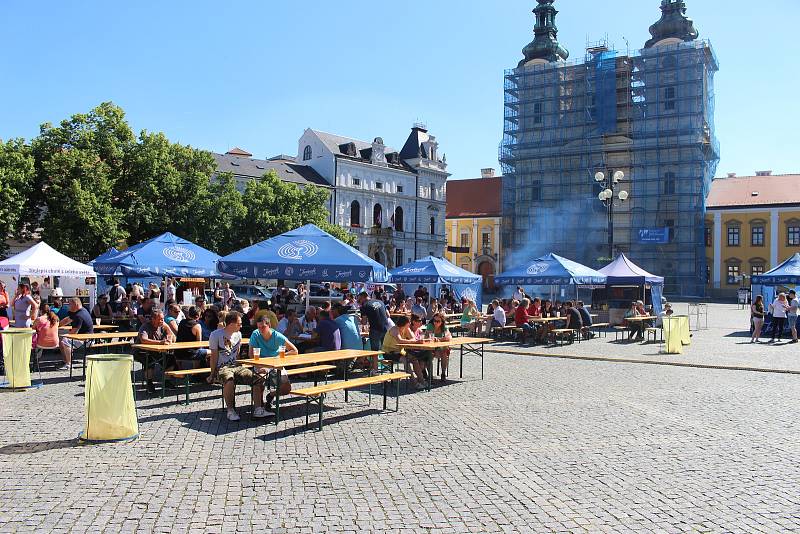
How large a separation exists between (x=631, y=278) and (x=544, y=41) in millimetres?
50708

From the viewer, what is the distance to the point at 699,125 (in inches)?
2383

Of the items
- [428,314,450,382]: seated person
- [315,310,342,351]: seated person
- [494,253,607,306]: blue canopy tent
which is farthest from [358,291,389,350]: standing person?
[494,253,607,306]: blue canopy tent

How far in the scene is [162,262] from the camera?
19828 millimetres

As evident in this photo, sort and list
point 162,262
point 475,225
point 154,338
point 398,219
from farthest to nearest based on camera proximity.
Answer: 1. point 475,225
2. point 398,219
3. point 162,262
4. point 154,338

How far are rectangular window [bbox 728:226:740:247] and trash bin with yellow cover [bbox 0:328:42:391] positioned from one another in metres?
66.3

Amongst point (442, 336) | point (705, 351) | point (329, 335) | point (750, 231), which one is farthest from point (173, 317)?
point (750, 231)

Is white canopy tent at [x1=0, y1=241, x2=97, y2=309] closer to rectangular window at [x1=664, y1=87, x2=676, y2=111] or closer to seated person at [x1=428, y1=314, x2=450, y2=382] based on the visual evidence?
seated person at [x1=428, y1=314, x2=450, y2=382]

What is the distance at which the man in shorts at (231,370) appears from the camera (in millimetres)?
9672

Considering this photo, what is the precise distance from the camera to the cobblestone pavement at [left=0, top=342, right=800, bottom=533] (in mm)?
5941

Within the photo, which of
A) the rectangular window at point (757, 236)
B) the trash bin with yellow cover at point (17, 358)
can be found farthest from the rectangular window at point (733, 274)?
the trash bin with yellow cover at point (17, 358)

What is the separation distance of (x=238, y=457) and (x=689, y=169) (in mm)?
60285

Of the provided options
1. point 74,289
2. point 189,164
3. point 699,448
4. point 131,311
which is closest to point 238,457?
point 699,448

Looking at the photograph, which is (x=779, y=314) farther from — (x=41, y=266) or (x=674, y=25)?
(x=674, y=25)

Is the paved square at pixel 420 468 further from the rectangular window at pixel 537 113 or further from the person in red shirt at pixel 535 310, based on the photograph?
the rectangular window at pixel 537 113
